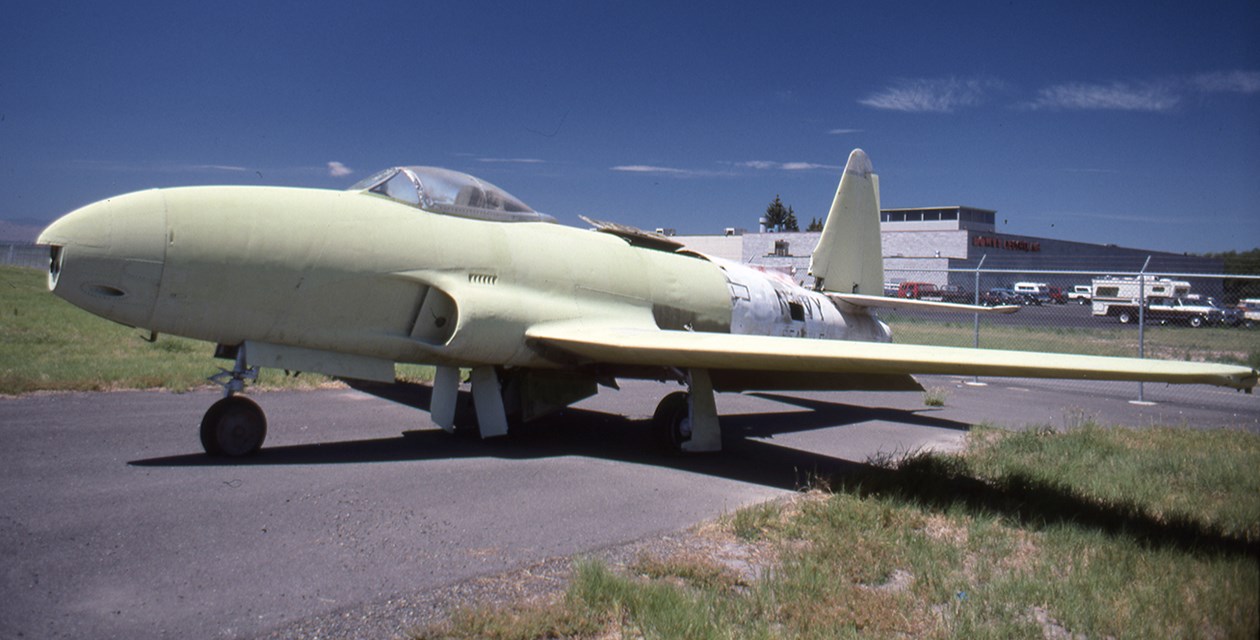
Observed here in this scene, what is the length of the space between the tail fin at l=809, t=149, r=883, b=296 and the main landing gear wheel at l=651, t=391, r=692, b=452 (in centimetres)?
463

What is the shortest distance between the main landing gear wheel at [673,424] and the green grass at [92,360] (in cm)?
430

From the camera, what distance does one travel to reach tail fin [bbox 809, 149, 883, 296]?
1175cm

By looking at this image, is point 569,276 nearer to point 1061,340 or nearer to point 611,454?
point 611,454

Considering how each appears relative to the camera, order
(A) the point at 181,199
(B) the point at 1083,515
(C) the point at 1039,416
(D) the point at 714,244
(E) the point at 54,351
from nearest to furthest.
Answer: (B) the point at 1083,515 → (A) the point at 181,199 → (C) the point at 1039,416 → (E) the point at 54,351 → (D) the point at 714,244

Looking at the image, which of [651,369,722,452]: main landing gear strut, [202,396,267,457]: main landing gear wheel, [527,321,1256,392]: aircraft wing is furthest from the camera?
[651,369,722,452]: main landing gear strut

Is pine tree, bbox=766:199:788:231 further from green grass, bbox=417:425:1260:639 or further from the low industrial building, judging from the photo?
green grass, bbox=417:425:1260:639

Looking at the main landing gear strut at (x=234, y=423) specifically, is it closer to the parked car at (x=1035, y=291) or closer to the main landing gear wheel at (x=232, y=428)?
the main landing gear wheel at (x=232, y=428)

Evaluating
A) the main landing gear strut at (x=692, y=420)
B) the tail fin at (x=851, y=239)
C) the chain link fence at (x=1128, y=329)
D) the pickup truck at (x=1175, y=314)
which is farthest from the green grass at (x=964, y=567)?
the pickup truck at (x=1175, y=314)

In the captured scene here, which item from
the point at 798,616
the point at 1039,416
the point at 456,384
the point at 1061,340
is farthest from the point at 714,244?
the point at 798,616

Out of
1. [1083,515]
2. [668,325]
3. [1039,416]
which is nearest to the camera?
[1083,515]

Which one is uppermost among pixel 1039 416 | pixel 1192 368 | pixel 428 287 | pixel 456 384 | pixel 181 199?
pixel 181 199

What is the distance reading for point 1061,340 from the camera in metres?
22.6

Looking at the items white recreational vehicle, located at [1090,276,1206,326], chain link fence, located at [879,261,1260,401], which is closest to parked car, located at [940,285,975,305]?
chain link fence, located at [879,261,1260,401]

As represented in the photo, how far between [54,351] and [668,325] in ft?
34.8
